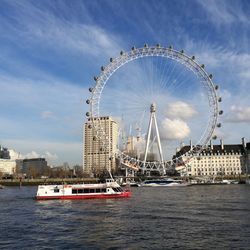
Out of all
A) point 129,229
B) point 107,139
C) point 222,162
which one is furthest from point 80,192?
point 222,162

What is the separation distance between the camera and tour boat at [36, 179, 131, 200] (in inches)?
2343

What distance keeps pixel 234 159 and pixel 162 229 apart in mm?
162921

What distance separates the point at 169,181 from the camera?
4358 inches

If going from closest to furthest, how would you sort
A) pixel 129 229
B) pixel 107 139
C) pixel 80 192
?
1. pixel 129 229
2. pixel 80 192
3. pixel 107 139

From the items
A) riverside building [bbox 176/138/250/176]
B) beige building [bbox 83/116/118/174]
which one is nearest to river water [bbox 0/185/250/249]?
beige building [bbox 83/116/118/174]

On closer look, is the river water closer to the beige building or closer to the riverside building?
the beige building

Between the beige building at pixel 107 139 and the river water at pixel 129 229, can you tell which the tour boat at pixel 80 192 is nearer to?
the beige building at pixel 107 139

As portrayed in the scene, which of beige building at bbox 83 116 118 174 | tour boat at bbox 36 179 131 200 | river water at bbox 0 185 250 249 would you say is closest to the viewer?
river water at bbox 0 185 250 249

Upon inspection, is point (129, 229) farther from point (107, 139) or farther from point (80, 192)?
point (107, 139)

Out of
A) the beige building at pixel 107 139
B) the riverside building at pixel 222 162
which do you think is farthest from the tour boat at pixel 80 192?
the riverside building at pixel 222 162

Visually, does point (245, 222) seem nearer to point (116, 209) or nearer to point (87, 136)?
point (116, 209)

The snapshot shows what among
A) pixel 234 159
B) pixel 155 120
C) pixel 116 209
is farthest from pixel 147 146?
pixel 234 159

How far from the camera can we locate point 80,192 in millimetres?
60188

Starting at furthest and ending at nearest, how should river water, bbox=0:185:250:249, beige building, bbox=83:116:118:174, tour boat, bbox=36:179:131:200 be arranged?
beige building, bbox=83:116:118:174 < tour boat, bbox=36:179:131:200 < river water, bbox=0:185:250:249
